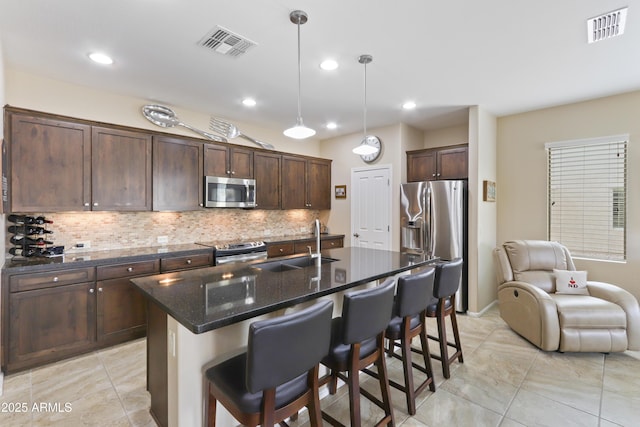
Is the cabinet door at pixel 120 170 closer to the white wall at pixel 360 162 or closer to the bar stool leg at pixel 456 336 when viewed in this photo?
the white wall at pixel 360 162

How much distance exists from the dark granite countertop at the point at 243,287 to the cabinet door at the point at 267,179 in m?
2.30

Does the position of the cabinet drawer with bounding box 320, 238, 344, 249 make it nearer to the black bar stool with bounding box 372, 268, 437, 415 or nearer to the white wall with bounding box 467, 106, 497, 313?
the white wall with bounding box 467, 106, 497, 313

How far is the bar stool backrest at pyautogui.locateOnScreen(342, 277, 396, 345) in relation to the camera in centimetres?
157

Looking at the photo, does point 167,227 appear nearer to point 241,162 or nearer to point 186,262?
point 186,262

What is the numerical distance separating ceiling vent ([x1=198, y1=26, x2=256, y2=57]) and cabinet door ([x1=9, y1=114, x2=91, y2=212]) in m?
1.71

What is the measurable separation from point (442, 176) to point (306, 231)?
2597 millimetres

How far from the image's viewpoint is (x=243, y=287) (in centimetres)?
182

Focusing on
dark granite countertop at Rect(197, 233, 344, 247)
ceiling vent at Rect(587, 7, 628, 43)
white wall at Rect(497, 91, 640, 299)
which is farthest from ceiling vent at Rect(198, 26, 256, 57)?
white wall at Rect(497, 91, 640, 299)

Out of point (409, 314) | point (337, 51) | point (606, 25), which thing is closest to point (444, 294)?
point (409, 314)

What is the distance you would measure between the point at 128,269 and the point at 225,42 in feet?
7.86

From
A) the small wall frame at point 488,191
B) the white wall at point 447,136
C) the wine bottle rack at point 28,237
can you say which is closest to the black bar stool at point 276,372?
the wine bottle rack at point 28,237

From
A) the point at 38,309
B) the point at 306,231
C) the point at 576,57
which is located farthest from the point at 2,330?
the point at 576,57

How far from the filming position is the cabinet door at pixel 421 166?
456 centimetres

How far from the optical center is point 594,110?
12.2 ft
